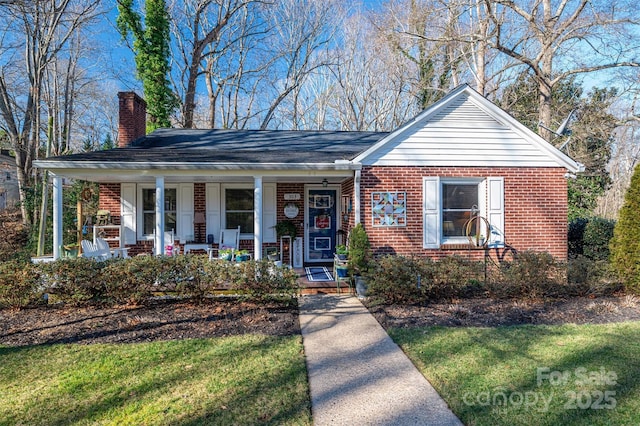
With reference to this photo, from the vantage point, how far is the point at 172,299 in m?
6.95

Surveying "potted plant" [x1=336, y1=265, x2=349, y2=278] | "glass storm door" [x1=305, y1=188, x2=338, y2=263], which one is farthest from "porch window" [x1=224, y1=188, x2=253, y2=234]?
"potted plant" [x1=336, y1=265, x2=349, y2=278]

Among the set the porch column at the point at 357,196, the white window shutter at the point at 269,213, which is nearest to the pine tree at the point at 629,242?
the porch column at the point at 357,196

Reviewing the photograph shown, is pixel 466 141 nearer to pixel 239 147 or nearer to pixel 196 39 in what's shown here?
pixel 239 147

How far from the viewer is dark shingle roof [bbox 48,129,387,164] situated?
7.99 metres

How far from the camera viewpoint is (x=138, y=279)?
21.1 feet

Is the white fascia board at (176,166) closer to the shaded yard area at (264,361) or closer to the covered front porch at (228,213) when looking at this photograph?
the covered front porch at (228,213)

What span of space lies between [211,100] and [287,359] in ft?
73.0

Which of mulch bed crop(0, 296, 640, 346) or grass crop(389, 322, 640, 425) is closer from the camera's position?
grass crop(389, 322, 640, 425)

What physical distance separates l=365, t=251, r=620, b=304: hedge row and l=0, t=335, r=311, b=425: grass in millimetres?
2403

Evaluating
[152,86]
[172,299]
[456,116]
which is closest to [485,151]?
[456,116]

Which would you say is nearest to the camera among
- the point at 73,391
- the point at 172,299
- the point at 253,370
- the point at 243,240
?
the point at 73,391

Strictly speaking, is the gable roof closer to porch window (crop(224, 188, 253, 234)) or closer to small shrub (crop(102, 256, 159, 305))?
porch window (crop(224, 188, 253, 234))

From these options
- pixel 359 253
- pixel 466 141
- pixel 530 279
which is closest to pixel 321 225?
pixel 359 253

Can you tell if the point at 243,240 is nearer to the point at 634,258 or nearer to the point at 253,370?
the point at 253,370
